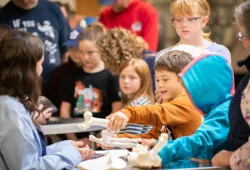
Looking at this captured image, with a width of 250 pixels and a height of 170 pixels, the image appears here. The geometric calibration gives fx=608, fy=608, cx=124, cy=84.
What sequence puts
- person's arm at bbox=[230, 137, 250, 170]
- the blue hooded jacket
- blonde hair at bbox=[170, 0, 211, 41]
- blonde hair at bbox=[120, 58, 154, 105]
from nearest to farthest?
person's arm at bbox=[230, 137, 250, 170] < the blue hooded jacket < blonde hair at bbox=[170, 0, 211, 41] < blonde hair at bbox=[120, 58, 154, 105]

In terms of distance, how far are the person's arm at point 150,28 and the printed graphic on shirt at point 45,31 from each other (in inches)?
26.6

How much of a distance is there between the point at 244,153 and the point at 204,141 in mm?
219

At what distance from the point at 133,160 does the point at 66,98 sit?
2.13 meters

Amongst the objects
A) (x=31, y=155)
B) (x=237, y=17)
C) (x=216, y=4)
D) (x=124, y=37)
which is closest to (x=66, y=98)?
(x=124, y=37)

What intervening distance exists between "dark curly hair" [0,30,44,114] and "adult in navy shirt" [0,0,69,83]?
2014 mm

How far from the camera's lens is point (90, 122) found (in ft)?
7.11

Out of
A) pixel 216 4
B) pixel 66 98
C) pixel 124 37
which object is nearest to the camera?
pixel 124 37

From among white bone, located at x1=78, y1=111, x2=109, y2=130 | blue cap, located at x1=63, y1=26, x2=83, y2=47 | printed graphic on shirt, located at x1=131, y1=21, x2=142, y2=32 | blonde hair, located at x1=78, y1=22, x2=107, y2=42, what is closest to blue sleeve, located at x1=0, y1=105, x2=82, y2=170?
white bone, located at x1=78, y1=111, x2=109, y2=130

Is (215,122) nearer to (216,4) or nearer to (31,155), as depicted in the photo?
(31,155)

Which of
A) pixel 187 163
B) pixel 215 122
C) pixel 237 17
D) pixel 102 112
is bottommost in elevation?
pixel 102 112

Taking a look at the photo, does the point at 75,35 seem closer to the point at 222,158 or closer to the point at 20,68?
the point at 20,68

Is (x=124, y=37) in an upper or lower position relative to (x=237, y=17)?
lower

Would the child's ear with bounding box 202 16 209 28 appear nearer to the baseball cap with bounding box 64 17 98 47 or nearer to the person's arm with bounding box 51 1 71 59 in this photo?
the baseball cap with bounding box 64 17 98 47

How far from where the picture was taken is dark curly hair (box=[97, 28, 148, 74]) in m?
3.73
